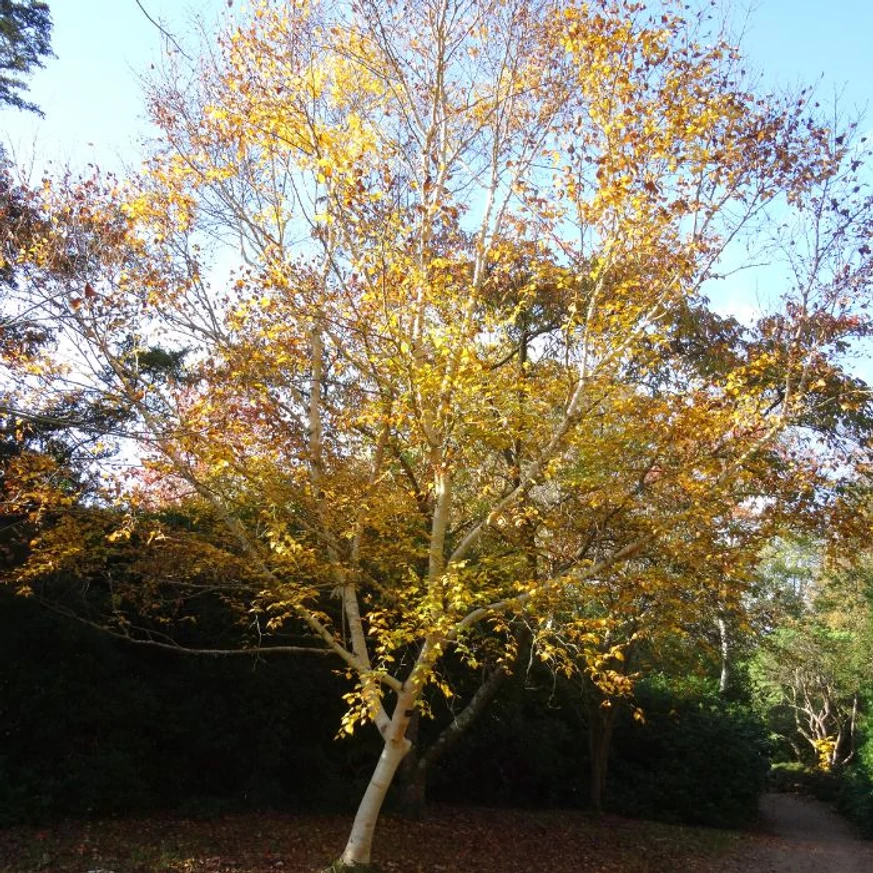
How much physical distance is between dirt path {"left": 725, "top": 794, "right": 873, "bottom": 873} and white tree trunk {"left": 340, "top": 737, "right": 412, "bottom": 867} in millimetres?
5360

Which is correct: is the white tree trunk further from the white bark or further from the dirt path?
the dirt path

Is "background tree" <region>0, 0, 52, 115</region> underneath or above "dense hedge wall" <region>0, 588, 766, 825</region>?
above

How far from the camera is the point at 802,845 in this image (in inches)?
483

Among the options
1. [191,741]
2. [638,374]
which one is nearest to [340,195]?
[638,374]

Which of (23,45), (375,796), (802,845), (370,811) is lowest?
(370,811)

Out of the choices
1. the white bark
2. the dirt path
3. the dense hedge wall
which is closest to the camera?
the white bark

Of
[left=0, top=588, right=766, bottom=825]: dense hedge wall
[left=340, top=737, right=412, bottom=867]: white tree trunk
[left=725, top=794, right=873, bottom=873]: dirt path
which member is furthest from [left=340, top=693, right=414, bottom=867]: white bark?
[left=725, top=794, right=873, bottom=873]: dirt path

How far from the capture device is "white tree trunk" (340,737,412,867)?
7.05m

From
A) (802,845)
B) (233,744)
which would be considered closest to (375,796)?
(233,744)

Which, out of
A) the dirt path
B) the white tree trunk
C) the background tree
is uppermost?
the background tree

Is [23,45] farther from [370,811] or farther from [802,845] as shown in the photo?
[802,845]

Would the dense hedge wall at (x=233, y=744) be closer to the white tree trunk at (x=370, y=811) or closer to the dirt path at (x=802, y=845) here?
the dirt path at (x=802, y=845)

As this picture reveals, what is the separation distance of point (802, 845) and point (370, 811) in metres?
8.62

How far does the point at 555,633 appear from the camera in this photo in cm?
638
